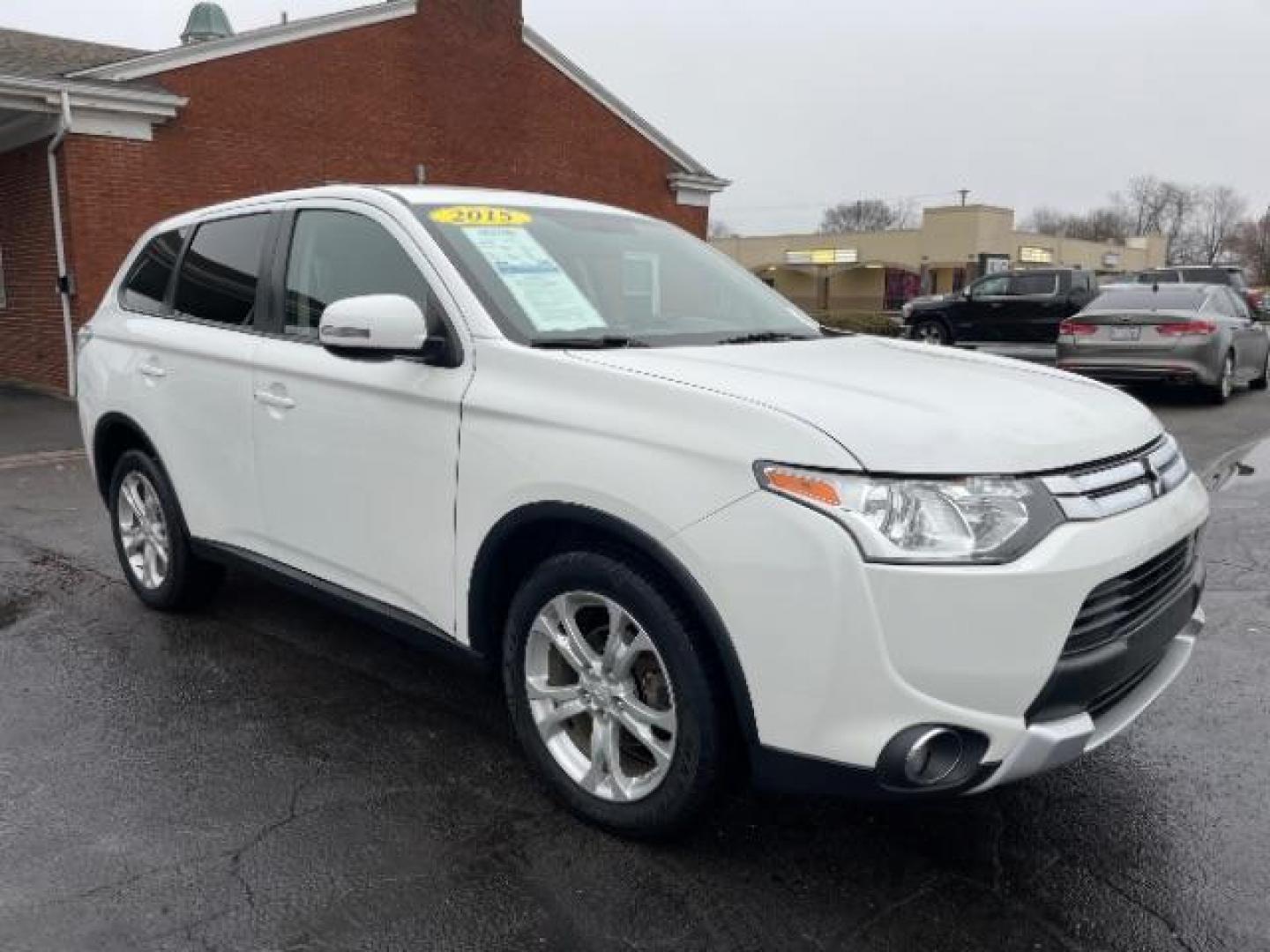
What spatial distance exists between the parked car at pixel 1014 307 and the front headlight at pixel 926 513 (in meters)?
16.7

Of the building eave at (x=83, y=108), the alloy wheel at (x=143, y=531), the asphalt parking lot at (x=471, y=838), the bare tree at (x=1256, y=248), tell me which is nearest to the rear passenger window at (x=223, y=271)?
the alloy wheel at (x=143, y=531)

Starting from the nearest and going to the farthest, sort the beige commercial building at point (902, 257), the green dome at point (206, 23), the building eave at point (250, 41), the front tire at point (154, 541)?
the front tire at point (154, 541) → the building eave at point (250, 41) → the green dome at point (206, 23) → the beige commercial building at point (902, 257)

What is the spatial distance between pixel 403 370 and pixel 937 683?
1.83m

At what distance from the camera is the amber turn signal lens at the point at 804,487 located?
7.52 ft

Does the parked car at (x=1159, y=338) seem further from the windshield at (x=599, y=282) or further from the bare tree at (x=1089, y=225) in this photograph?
the bare tree at (x=1089, y=225)

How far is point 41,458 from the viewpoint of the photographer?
9203 mm

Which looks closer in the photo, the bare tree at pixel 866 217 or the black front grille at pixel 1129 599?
the black front grille at pixel 1129 599

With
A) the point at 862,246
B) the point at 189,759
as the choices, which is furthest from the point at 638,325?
the point at 862,246

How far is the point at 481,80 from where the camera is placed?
1588cm

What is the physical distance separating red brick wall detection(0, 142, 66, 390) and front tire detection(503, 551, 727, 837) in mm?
11892

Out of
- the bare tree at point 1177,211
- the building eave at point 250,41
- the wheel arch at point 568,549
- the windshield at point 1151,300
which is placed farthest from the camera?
the bare tree at point 1177,211

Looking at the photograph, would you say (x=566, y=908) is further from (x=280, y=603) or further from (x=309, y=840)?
→ (x=280, y=603)

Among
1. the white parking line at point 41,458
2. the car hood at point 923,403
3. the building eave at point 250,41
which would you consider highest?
the building eave at point 250,41

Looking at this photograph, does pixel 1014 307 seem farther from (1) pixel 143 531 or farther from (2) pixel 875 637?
(2) pixel 875 637
